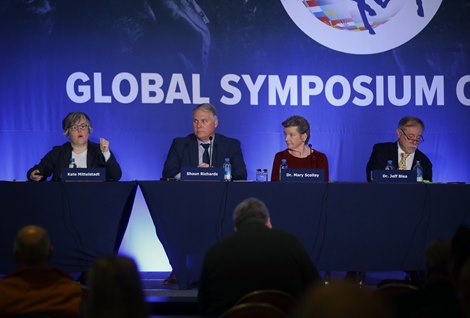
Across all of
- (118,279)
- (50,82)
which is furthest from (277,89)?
(118,279)

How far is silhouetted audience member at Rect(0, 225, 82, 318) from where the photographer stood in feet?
8.95

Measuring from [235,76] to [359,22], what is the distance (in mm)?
1348

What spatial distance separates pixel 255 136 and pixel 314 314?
5.86 m

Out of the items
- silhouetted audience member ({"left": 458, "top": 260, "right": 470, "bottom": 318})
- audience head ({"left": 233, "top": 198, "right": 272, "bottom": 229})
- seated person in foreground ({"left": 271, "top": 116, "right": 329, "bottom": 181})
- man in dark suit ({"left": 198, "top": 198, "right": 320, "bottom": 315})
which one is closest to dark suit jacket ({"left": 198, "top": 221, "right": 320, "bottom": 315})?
man in dark suit ({"left": 198, "top": 198, "right": 320, "bottom": 315})

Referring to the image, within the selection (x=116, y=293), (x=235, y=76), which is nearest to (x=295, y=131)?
(x=235, y=76)

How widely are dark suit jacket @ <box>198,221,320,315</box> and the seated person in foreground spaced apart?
8.98 feet

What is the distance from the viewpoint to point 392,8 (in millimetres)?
7309

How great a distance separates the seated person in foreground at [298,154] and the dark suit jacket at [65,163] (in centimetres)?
130

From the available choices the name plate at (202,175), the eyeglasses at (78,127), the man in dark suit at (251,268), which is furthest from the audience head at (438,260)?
the eyeglasses at (78,127)

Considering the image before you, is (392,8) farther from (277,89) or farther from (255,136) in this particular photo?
(255,136)

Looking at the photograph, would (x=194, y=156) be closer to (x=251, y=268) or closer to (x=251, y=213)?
(x=251, y=213)

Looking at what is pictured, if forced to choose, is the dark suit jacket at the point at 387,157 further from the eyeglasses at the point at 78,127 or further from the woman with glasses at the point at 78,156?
the eyeglasses at the point at 78,127

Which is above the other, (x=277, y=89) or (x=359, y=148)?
(x=277, y=89)

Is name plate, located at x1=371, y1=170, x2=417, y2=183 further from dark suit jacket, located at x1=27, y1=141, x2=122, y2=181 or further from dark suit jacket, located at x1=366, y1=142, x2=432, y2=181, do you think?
dark suit jacket, located at x1=27, y1=141, x2=122, y2=181
